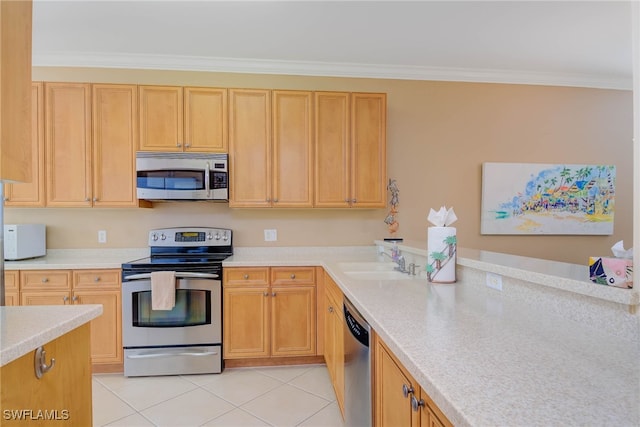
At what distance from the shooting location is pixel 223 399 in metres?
2.25

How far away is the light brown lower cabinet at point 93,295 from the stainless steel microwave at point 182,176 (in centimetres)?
75

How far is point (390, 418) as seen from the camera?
1107mm

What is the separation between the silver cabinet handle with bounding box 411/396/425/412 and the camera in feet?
2.79

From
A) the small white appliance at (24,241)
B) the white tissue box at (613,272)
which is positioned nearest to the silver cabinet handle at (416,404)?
the white tissue box at (613,272)

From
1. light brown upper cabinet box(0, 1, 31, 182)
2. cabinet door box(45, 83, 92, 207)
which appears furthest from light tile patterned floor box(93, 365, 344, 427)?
light brown upper cabinet box(0, 1, 31, 182)

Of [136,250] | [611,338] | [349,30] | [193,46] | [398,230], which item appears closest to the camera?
[611,338]

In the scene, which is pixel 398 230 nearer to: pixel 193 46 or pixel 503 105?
pixel 503 105

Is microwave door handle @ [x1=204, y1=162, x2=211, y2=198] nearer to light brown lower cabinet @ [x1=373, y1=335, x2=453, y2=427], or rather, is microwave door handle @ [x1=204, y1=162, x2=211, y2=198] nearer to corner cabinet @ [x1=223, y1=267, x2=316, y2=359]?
corner cabinet @ [x1=223, y1=267, x2=316, y2=359]

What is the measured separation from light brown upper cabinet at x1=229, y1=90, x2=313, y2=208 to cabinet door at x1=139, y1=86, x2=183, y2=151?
468 mm

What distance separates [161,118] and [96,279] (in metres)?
1.46

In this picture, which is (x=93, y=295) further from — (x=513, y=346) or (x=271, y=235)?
(x=513, y=346)

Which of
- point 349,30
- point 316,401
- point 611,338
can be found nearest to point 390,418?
point 611,338

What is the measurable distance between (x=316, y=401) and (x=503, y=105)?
11.2 ft

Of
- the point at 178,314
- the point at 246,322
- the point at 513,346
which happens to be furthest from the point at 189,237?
the point at 513,346
